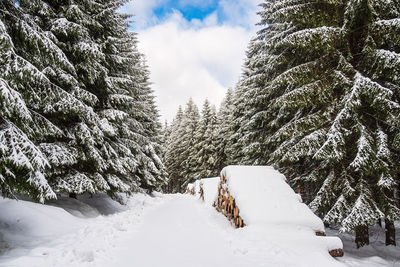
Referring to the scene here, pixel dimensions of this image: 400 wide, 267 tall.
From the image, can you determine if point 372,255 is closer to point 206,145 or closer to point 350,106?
point 350,106

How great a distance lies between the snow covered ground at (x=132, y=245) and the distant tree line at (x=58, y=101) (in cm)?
111

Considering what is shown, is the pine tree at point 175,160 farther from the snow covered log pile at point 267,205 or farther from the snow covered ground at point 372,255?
the snow covered ground at point 372,255

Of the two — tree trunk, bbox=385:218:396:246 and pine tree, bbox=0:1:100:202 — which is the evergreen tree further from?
pine tree, bbox=0:1:100:202

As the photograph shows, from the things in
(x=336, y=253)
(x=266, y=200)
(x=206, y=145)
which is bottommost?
(x=336, y=253)

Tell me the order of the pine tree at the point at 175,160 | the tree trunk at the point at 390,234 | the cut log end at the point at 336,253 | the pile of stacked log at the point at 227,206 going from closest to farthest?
1. the cut log end at the point at 336,253
2. the pile of stacked log at the point at 227,206
3. the tree trunk at the point at 390,234
4. the pine tree at the point at 175,160

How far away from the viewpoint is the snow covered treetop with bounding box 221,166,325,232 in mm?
6371

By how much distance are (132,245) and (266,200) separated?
165 inches

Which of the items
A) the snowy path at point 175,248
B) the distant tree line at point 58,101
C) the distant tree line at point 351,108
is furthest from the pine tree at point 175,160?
the snowy path at point 175,248

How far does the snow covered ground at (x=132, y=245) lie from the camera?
14.2ft

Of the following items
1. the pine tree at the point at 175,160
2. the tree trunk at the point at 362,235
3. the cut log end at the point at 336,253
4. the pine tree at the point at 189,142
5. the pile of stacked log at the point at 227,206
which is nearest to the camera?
the cut log end at the point at 336,253

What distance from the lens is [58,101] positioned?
307 inches

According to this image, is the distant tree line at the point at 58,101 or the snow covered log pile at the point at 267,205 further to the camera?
the snow covered log pile at the point at 267,205

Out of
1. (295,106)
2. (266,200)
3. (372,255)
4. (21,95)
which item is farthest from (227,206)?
(21,95)

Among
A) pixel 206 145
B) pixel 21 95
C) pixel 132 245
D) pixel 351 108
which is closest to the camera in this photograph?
pixel 21 95
